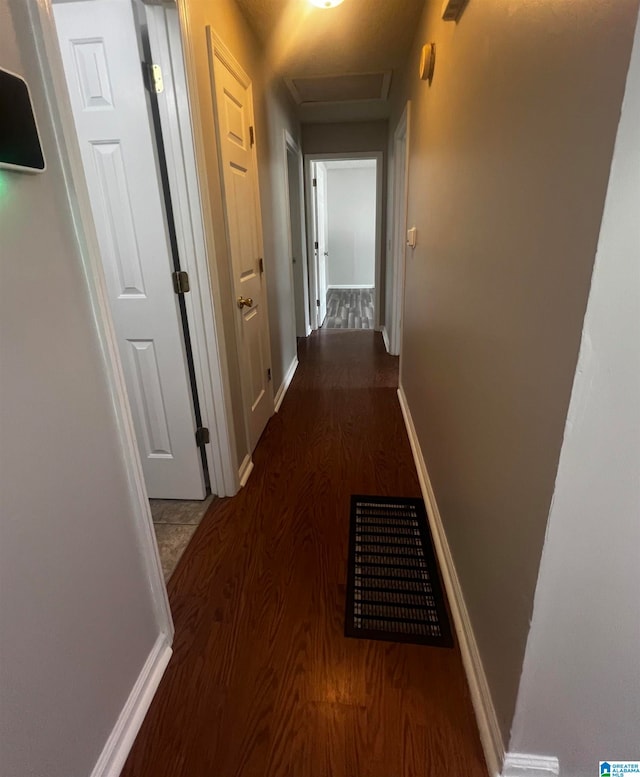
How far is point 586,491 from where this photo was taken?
2.33 feet

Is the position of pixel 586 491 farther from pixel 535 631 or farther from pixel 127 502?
pixel 127 502

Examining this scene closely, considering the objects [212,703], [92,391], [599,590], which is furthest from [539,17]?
[212,703]

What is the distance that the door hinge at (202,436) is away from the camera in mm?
1961

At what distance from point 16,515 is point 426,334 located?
5.90 ft

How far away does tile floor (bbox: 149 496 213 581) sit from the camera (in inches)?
67.8

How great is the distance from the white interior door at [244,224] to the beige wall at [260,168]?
0.08 meters

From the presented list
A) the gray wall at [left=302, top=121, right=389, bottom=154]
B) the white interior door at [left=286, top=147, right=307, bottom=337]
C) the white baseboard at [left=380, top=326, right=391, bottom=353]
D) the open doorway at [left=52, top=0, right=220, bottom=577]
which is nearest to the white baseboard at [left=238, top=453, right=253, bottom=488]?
the open doorway at [left=52, top=0, right=220, bottom=577]

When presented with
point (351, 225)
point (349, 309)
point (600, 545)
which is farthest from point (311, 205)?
point (600, 545)

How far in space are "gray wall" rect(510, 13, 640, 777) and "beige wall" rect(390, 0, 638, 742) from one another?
0.02 meters

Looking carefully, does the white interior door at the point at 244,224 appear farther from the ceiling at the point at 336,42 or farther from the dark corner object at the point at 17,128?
the dark corner object at the point at 17,128

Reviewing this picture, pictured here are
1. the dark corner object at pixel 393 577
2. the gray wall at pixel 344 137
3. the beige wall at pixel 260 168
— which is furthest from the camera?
the gray wall at pixel 344 137

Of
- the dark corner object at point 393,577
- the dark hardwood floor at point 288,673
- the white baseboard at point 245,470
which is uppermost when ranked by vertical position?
Answer: the white baseboard at point 245,470

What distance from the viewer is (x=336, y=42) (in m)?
2.52

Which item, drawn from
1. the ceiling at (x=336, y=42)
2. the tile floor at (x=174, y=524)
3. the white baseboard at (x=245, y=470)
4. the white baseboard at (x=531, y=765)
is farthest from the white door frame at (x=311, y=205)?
the white baseboard at (x=531, y=765)
